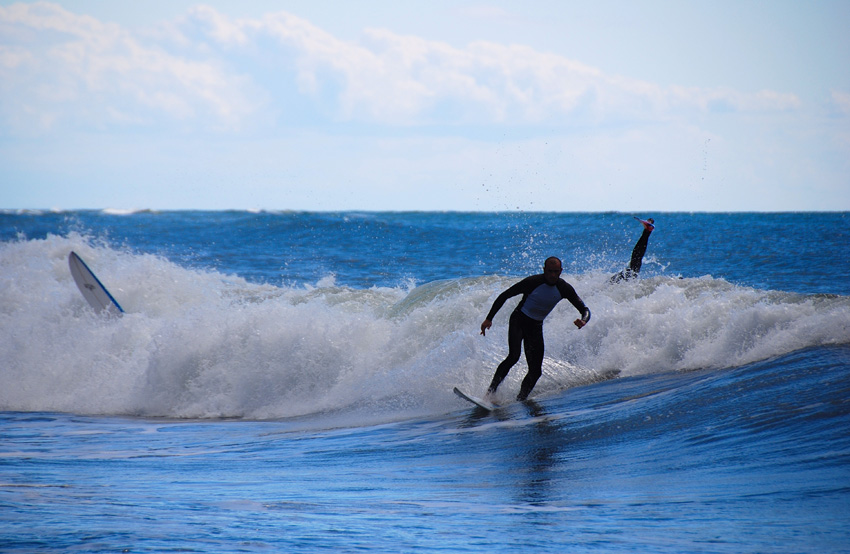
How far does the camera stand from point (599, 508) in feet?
14.5

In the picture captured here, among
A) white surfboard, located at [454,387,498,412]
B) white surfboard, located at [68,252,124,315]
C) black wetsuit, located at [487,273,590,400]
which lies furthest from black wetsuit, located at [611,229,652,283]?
white surfboard, located at [68,252,124,315]

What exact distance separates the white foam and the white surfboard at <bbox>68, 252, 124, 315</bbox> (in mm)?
200

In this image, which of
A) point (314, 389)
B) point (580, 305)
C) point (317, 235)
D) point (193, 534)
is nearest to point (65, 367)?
point (314, 389)

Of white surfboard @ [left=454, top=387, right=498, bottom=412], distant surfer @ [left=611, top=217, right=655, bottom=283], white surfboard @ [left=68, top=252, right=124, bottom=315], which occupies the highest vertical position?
distant surfer @ [left=611, top=217, right=655, bottom=283]

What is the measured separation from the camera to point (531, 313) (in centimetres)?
847

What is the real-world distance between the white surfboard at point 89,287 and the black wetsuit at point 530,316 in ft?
28.9

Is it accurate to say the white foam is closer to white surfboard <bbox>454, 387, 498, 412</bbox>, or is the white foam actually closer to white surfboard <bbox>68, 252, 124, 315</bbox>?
white surfboard <bbox>68, 252, 124, 315</bbox>

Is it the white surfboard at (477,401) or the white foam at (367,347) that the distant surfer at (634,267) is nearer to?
the white foam at (367,347)

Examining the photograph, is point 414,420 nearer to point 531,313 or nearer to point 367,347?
point 531,313

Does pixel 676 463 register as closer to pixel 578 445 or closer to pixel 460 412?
pixel 578 445

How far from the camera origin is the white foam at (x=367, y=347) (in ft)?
30.7

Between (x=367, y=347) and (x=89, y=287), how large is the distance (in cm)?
639

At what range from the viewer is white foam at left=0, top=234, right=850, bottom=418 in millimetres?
9366

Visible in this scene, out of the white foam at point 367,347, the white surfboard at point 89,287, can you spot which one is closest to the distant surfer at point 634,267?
the white foam at point 367,347
